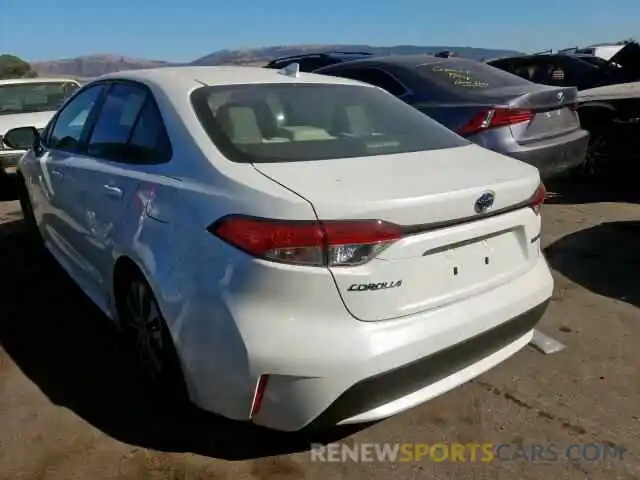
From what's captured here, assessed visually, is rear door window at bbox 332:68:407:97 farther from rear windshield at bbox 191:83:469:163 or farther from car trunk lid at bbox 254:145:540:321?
car trunk lid at bbox 254:145:540:321

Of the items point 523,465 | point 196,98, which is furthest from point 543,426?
point 196,98

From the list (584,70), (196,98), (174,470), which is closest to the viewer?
(174,470)

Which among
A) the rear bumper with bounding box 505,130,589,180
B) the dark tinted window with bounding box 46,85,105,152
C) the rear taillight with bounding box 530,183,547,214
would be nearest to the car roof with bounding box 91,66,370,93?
the dark tinted window with bounding box 46,85,105,152

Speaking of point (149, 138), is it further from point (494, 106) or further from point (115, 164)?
point (494, 106)

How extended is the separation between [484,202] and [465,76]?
3942mm

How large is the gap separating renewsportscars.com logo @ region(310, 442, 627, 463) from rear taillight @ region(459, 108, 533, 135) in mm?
3321

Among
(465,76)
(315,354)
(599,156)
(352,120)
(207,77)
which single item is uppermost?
(207,77)

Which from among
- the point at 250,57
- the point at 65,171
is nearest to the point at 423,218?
the point at 65,171

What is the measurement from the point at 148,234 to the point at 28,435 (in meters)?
1.01

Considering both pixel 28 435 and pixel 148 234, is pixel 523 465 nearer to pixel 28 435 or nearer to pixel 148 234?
pixel 148 234

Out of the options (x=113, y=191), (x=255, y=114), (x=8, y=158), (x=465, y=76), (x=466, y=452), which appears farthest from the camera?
(x=8, y=158)

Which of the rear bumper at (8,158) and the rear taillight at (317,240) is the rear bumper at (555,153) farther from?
the rear bumper at (8,158)

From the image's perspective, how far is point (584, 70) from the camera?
10352 millimetres

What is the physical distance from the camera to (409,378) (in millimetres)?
2248
